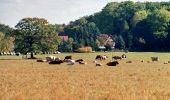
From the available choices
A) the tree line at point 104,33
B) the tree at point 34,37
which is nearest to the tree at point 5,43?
the tree line at point 104,33

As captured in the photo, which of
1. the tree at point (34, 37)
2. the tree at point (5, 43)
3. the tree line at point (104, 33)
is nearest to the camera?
the tree at point (34, 37)

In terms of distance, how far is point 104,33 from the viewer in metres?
187

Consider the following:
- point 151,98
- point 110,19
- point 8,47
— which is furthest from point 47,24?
point 110,19

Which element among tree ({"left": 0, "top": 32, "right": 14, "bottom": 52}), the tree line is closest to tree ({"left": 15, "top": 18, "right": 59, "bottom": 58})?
the tree line

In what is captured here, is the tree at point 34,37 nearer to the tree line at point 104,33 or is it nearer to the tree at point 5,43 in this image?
the tree line at point 104,33

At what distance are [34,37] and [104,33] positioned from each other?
332ft

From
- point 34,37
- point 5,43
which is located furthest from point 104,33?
point 34,37

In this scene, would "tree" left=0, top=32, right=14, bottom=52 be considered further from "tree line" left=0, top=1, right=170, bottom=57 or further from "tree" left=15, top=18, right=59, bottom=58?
"tree" left=15, top=18, right=59, bottom=58

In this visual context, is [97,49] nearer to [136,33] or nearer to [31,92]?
[136,33]

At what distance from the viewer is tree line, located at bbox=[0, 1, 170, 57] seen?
8769 centimetres

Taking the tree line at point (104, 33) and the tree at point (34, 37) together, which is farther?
the tree line at point (104, 33)

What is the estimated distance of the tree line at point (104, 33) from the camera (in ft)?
288

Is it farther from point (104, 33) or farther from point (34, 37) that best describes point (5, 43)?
point (104, 33)

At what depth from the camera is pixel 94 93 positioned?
20.8m
